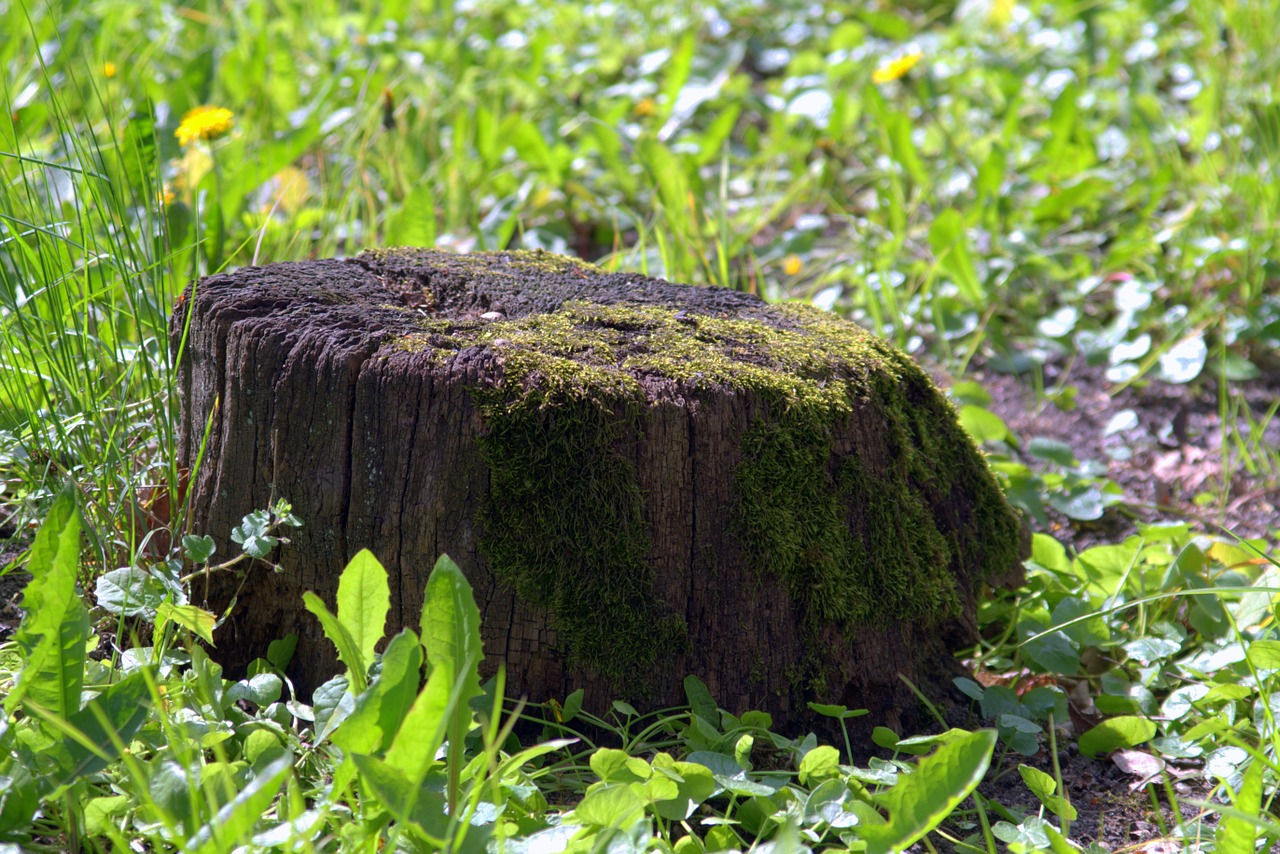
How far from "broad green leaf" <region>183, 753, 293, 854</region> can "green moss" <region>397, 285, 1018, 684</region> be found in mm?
548

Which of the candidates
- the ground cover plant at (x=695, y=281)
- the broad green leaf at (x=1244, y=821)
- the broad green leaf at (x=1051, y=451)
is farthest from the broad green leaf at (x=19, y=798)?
the broad green leaf at (x=1051, y=451)

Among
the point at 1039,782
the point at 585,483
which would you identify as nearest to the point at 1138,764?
the point at 1039,782

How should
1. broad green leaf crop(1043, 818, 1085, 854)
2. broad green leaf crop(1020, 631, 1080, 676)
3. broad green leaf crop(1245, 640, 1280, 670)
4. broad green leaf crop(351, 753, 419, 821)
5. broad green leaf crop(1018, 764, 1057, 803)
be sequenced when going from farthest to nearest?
broad green leaf crop(1020, 631, 1080, 676) < broad green leaf crop(1245, 640, 1280, 670) < broad green leaf crop(1018, 764, 1057, 803) < broad green leaf crop(1043, 818, 1085, 854) < broad green leaf crop(351, 753, 419, 821)

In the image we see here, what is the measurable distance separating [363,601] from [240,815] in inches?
14.4

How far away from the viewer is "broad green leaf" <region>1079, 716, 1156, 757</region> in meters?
1.63

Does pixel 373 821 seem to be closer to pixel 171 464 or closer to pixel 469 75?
pixel 171 464

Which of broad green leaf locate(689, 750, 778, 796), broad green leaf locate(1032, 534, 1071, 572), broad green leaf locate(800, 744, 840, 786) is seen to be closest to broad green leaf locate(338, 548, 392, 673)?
broad green leaf locate(689, 750, 778, 796)

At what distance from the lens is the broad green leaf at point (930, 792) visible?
1153mm

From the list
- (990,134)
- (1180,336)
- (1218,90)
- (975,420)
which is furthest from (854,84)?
(975,420)

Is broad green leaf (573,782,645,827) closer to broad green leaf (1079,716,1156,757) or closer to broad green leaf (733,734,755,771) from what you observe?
broad green leaf (733,734,755,771)

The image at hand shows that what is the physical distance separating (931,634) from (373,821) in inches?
40.2

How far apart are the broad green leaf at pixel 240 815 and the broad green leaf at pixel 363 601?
0.94 ft

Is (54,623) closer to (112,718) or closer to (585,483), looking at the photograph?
(112,718)

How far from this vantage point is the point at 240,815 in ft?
3.24
